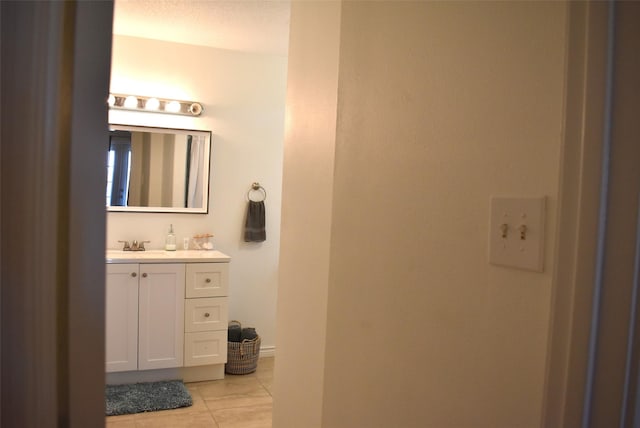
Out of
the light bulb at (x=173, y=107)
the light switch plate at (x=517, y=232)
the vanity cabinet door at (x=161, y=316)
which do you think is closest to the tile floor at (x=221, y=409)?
the vanity cabinet door at (x=161, y=316)

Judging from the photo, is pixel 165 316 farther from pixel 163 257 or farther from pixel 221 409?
pixel 221 409

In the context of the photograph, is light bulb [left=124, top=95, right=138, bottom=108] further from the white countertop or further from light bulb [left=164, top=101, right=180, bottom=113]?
the white countertop

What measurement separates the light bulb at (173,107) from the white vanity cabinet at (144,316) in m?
1.14

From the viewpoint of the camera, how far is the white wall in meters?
3.45

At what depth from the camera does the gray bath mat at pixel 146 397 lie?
277 centimetres

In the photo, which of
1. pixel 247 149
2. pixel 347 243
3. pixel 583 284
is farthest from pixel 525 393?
pixel 247 149

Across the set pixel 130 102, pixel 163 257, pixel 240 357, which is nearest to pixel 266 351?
pixel 240 357

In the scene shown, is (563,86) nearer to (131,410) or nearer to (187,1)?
(187,1)

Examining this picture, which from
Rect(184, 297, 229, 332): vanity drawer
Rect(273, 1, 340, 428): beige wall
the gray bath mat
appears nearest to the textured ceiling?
Rect(273, 1, 340, 428): beige wall

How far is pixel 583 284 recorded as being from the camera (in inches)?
24.9

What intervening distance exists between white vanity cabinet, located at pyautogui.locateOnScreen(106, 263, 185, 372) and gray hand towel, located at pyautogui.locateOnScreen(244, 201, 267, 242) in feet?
2.35

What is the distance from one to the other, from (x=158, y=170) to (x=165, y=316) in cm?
106

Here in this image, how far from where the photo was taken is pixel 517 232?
2.58 feet

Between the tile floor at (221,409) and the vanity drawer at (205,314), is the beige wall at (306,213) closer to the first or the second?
the tile floor at (221,409)
